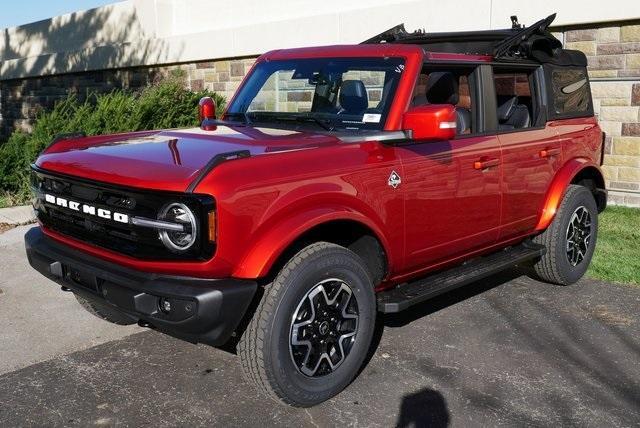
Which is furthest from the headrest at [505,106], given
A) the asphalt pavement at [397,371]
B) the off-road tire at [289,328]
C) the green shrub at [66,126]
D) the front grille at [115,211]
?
the green shrub at [66,126]

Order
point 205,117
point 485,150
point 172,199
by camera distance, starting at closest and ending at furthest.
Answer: point 172,199 → point 485,150 → point 205,117

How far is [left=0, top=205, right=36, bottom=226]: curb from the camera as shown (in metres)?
7.82

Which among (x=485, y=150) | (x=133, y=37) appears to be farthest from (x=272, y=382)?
(x=133, y=37)

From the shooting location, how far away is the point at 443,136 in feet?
12.6

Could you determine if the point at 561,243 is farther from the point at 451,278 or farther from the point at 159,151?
the point at 159,151

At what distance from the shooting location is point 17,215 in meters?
8.04

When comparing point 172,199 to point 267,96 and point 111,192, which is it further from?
point 267,96

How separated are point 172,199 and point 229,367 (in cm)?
133

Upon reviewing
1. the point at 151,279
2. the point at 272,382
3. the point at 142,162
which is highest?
the point at 142,162

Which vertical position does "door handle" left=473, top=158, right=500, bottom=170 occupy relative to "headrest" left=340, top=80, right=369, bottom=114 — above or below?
below

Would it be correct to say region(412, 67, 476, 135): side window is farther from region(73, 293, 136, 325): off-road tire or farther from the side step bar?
region(73, 293, 136, 325): off-road tire

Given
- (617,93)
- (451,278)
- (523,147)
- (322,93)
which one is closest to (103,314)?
(322,93)

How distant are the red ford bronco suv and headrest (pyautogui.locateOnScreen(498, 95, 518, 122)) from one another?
1cm

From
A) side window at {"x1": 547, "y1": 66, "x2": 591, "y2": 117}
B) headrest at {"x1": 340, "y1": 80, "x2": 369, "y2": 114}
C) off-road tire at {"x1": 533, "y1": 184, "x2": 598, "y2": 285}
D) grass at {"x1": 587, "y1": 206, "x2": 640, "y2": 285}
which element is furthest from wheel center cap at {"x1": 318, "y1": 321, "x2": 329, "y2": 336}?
grass at {"x1": 587, "y1": 206, "x2": 640, "y2": 285}
